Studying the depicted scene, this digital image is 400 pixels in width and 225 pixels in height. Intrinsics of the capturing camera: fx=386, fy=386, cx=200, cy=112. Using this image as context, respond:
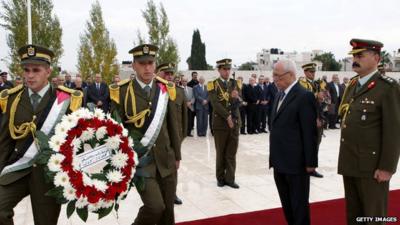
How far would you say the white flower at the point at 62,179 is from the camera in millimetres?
2830

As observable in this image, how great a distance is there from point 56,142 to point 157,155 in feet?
3.46

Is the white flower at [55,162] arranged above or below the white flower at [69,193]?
above

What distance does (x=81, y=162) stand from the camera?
116 inches

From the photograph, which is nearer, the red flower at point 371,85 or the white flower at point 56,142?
the white flower at point 56,142

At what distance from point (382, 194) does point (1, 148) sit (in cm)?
338

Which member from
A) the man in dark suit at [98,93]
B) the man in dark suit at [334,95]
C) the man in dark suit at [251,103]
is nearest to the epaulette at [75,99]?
the man in dark suit at [98,93]

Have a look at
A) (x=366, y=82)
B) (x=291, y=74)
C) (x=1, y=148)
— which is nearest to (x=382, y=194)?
(x=366, y=82)

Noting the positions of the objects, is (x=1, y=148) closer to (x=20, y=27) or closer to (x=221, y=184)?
(x=221, y=184)

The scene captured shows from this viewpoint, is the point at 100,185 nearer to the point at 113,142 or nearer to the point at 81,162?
the point at 81,162

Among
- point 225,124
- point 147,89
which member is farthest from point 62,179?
point 225,124

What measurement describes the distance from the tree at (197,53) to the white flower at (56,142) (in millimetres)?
46901

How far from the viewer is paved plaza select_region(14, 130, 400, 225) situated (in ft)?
16.1

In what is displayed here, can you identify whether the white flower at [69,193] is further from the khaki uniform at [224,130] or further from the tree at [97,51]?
the tree at [97,51]

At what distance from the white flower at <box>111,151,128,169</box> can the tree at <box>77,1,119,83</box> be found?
24816 millimetres
